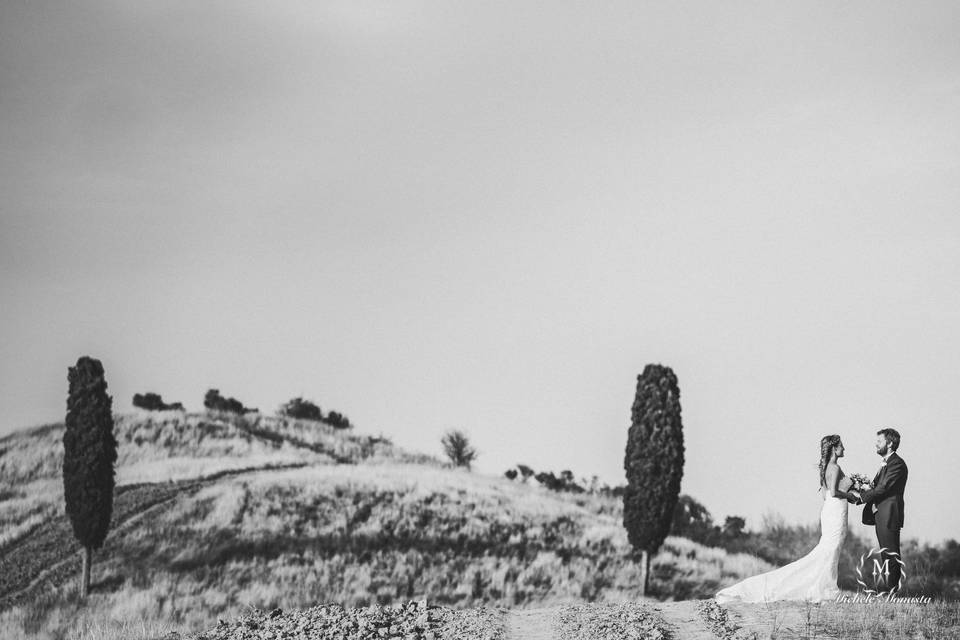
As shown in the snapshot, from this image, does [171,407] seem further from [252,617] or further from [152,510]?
[252,617]

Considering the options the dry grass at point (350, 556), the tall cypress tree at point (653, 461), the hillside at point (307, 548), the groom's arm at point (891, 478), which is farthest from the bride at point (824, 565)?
the tall cypress tree at point (653, 461)

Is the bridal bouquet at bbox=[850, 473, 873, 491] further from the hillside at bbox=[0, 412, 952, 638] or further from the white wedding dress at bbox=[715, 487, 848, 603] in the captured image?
the hillside at bbox=[0, 412, 952, 638]

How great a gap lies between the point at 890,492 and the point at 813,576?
195 centimetres

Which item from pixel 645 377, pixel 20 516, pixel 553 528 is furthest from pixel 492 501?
pixel 20 516

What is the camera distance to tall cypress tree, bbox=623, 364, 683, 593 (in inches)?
1163

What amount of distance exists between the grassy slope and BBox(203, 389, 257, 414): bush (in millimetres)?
15809

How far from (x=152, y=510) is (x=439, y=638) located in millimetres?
26806

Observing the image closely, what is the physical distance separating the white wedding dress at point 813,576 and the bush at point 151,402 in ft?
176

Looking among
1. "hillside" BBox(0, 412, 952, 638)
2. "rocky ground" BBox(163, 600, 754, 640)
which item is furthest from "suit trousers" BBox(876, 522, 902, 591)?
"hillside" BBox(0, 412, 952, 638)

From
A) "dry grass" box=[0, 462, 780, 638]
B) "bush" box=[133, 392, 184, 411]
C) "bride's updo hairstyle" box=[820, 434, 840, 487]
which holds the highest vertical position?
"bush" box=[133, 392, 184, 411]

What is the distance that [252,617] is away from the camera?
1488cm

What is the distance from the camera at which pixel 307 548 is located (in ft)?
108

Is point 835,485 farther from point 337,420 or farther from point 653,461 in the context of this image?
point 337,420

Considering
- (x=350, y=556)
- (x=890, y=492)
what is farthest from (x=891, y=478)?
(x=350, y=556)
